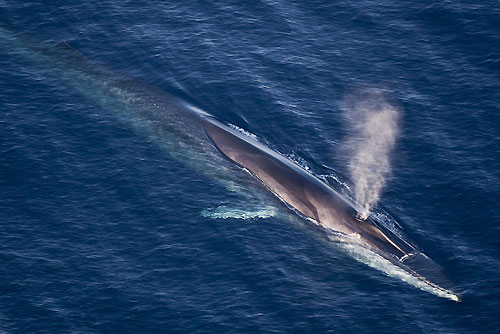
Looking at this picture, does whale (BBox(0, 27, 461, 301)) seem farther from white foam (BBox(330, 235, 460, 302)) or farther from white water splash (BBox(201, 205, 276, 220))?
white water splash (BBox(201, 205, 276, 220))

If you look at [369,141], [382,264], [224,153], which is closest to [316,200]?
→ [382,264]

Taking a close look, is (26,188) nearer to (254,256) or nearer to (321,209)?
(254,256)

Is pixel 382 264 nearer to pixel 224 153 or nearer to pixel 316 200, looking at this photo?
pixel 316 200

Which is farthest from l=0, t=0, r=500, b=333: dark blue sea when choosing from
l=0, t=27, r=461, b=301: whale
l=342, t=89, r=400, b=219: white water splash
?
l=0, t=27, r=461, b=301: whale

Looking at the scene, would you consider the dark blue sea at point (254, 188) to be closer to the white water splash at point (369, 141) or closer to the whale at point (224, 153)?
the white water splash at point (369, 141)

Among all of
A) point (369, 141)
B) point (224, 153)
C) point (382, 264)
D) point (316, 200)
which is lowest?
point (382, 264)

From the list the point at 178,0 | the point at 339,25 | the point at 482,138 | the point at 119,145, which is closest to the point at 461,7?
the point at 339,25
